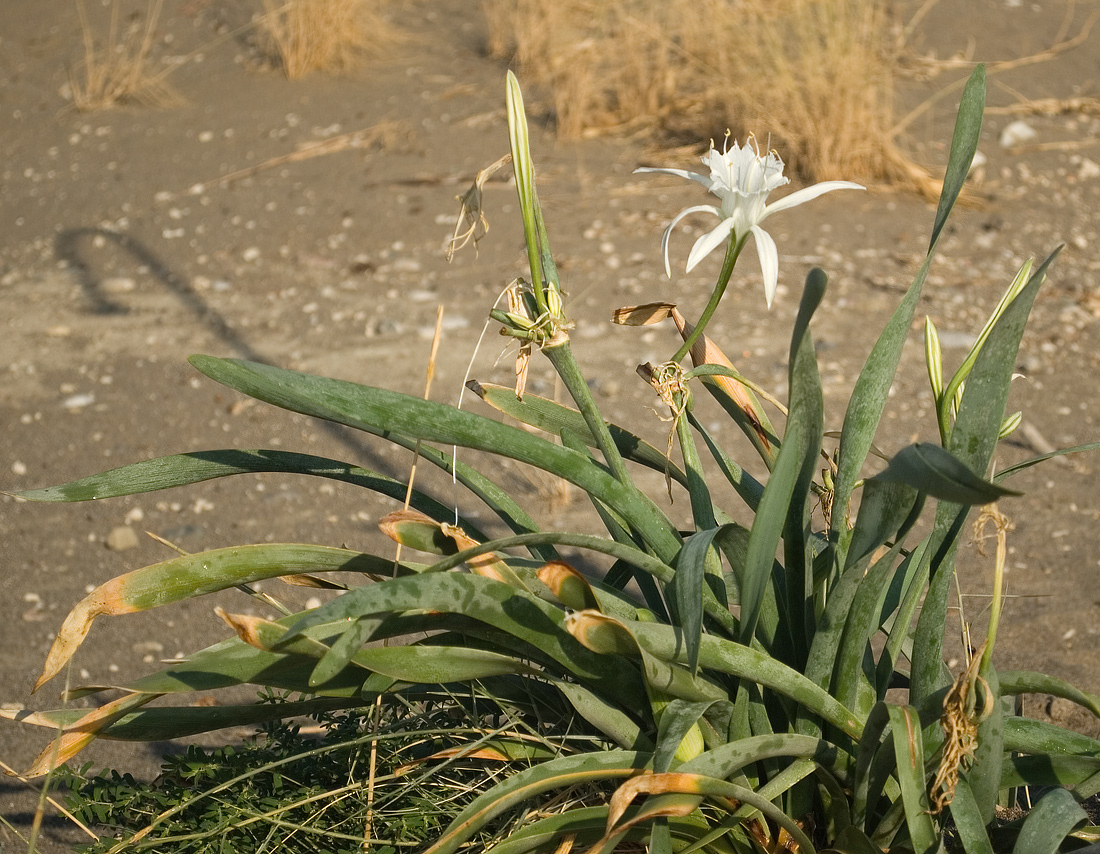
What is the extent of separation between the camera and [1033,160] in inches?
172

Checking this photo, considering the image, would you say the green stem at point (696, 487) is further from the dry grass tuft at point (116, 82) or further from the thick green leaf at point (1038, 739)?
the dry grass tuft at point (116, 82)

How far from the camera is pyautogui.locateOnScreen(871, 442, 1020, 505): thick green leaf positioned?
793 mm

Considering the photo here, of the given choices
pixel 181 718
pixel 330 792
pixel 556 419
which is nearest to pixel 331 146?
pixel 556 419

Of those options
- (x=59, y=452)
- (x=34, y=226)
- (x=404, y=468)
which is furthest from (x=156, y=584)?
(x=34, y=226)

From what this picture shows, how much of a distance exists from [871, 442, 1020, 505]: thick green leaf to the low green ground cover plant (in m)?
0.02

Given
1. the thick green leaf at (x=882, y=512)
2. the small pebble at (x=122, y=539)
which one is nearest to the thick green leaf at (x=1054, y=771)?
the thick green leaf at (x=882, y=512)

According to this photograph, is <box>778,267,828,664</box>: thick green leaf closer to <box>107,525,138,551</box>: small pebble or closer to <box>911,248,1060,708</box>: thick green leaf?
<box>911,248,1060,708</box>: thick green leaf

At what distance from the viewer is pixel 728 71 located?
452 cm

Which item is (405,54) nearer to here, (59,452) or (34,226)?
(34,226)

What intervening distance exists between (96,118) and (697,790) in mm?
5451

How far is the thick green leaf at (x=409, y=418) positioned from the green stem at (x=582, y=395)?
0.10ft

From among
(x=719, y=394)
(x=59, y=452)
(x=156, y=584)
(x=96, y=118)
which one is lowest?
(x=59, y=452)

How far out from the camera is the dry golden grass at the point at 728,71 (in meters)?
4.12

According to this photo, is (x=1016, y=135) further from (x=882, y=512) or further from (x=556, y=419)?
(x=882, y=512)
